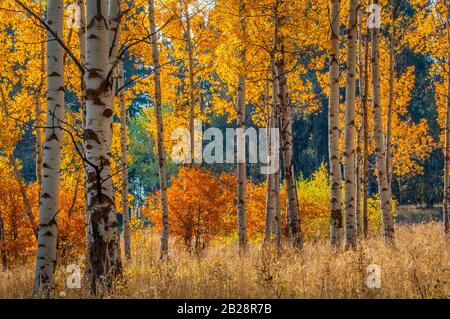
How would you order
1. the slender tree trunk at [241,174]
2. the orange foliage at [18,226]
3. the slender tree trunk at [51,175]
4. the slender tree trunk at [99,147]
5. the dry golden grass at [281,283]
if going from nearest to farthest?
the slender tree trunk at [99,147]
the dry golden grass at [281,283]
the slender tree trunk at [51,175]
the slender tree trunk at [241,174]
the orange foliage at [18,226]

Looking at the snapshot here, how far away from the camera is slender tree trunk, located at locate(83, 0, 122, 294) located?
450 cm

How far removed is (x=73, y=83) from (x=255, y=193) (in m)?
7.15

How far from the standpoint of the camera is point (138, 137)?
37844 millimetres

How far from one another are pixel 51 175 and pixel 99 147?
3.75 feet

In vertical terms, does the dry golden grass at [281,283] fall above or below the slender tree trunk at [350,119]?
below

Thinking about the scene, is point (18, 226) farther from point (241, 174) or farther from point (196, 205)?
point (241, 174)

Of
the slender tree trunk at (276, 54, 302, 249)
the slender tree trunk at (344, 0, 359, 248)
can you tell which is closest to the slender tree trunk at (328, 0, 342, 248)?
the slender tree trunk at (344, 0, 359, 248)

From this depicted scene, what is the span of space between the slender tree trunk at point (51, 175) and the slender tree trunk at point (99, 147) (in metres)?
0.58

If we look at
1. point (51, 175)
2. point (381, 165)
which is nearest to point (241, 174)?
point (381, 165)

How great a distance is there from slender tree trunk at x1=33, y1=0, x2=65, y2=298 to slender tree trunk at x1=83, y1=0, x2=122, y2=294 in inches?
22.8

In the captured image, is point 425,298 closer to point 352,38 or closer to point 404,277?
point 404,277

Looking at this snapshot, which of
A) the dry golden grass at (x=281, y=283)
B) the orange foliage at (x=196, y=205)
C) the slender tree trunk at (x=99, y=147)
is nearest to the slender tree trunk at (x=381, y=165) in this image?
the dry golden grass at (x=281, y=283)

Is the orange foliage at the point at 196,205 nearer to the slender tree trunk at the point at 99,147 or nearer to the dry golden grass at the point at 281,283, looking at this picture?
the dry golden grass at the point at 281,283

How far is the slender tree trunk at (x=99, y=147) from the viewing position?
4.50 meters
